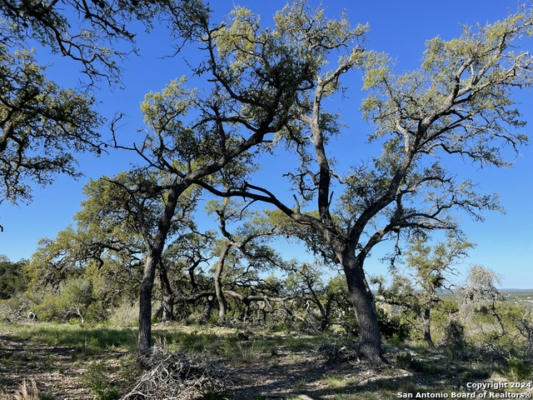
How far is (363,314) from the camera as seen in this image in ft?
26.2

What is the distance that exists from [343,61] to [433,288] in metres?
17.0

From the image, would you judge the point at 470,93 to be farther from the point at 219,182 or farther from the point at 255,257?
the point at 255,257

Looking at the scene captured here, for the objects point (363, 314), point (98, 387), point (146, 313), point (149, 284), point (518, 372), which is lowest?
point (518, 372)

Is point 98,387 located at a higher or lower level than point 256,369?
higher

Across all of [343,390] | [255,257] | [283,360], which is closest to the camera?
[343,390]

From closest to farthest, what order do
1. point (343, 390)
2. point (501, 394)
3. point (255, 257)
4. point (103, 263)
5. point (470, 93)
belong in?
point (501, 394), point (343, 390), point (470, 93), point (103, 263), point (255, 257)

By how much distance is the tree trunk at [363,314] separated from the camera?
7.60 metres

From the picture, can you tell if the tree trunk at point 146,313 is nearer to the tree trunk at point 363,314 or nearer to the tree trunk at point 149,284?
the tree trunk at point 149,284

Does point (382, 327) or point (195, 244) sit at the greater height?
point (195, 244)

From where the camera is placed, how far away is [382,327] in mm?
18953

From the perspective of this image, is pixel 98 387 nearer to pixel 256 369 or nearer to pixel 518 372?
pixel 256 369

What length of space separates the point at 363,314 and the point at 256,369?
2750mm

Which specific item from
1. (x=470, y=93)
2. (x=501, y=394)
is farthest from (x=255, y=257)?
(x=501, y=394)

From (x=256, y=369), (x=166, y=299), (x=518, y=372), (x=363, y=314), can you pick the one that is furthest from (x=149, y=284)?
(x=166, y=299)
